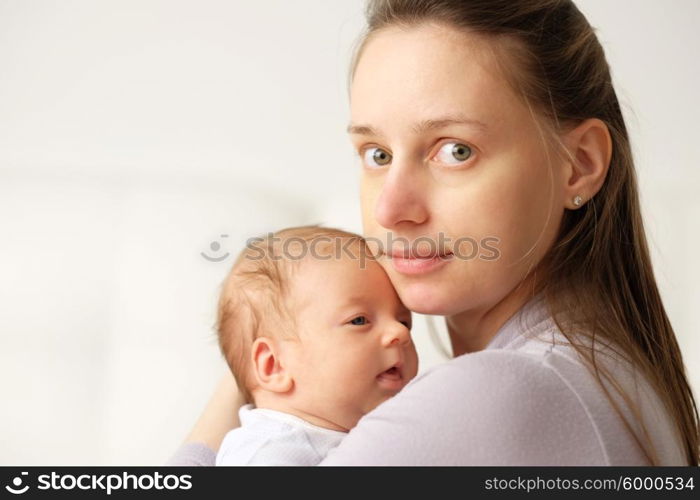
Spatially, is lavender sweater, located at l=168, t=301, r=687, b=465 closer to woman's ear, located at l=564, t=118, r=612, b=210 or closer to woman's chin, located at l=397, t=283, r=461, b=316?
woman's chin, located at l=397, t=283, r=461, b=316

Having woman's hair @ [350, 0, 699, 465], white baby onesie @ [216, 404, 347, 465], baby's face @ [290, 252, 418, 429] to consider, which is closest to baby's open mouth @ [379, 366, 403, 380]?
baby's face @ [290, 252, 418, 429]

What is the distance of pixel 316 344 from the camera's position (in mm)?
1455

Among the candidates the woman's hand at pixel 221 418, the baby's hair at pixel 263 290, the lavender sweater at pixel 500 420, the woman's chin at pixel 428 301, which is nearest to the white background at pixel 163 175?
the woman's hand at pixel 221 418

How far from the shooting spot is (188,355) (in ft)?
8.55

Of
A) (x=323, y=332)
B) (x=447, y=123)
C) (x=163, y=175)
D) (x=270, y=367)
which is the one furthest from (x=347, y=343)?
(x=163, y=175)

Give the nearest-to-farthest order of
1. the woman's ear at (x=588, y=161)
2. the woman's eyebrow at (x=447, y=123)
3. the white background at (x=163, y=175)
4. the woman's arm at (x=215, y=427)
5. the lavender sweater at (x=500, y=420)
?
1. the lavender sweater at (x=500, y=420)
2. the woman's eyebrow at (x=447, y=123)
3. the woman's ear at (x=588, y=161)
4. the woman's arm at (x=215, y=427)
5. the white background at (x=163, y=175)

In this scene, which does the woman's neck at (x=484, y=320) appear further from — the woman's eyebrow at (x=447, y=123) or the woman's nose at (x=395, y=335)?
the woman's eyebrow at (x=447, y=123)

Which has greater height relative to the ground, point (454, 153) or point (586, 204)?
point (454, 153)

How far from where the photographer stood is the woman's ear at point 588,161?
4.61 ft

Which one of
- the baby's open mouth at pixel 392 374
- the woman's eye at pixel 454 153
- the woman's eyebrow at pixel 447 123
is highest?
the woman's eyebrow at pixel 447 123

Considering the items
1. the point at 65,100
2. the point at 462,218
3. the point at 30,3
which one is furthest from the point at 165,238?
the point at 462,218

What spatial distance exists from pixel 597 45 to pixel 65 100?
217 cm

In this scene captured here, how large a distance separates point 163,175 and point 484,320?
158 centimetres

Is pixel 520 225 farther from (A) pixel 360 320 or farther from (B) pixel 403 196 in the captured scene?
(A) pixel 360 320
